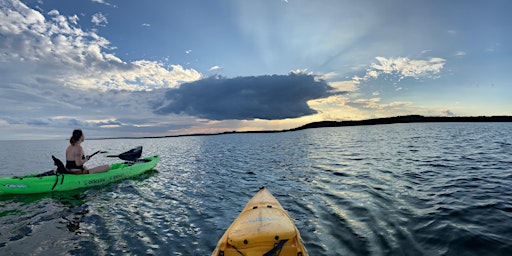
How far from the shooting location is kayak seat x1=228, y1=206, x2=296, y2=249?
4.39 metres

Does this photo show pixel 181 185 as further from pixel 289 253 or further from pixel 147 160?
pixel 289 253

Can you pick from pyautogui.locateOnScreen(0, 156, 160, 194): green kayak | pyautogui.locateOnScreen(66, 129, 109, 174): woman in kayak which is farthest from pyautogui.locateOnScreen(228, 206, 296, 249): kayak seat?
pyautogui.locateOnScreen(0, 156, 160, 194): green kayak

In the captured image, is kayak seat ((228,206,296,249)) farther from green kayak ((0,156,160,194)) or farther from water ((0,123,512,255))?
green kayak ((0,156,160,194))

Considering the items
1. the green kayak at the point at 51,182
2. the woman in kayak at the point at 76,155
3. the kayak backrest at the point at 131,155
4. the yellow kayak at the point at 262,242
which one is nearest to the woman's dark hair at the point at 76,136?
the woman in kayak at the point at 76,155

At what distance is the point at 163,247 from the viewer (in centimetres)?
684

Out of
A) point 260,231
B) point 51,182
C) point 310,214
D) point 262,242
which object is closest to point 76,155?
point 51,182

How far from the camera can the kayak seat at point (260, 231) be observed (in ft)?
14.4

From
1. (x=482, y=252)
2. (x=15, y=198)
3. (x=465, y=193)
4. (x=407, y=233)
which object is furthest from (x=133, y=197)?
(x=465, y=193)

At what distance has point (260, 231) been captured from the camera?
15.0 ft

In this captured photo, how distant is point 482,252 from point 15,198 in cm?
1896

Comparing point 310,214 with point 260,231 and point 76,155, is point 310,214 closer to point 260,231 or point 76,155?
point 260,231

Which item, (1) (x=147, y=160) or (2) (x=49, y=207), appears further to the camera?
(1) (x=147, y=160)

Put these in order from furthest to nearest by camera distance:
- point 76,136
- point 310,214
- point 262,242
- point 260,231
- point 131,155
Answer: point 131,155
point 76,136
point 310,214
point 260,231
point 262,242

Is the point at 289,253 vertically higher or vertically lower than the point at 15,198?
higher
